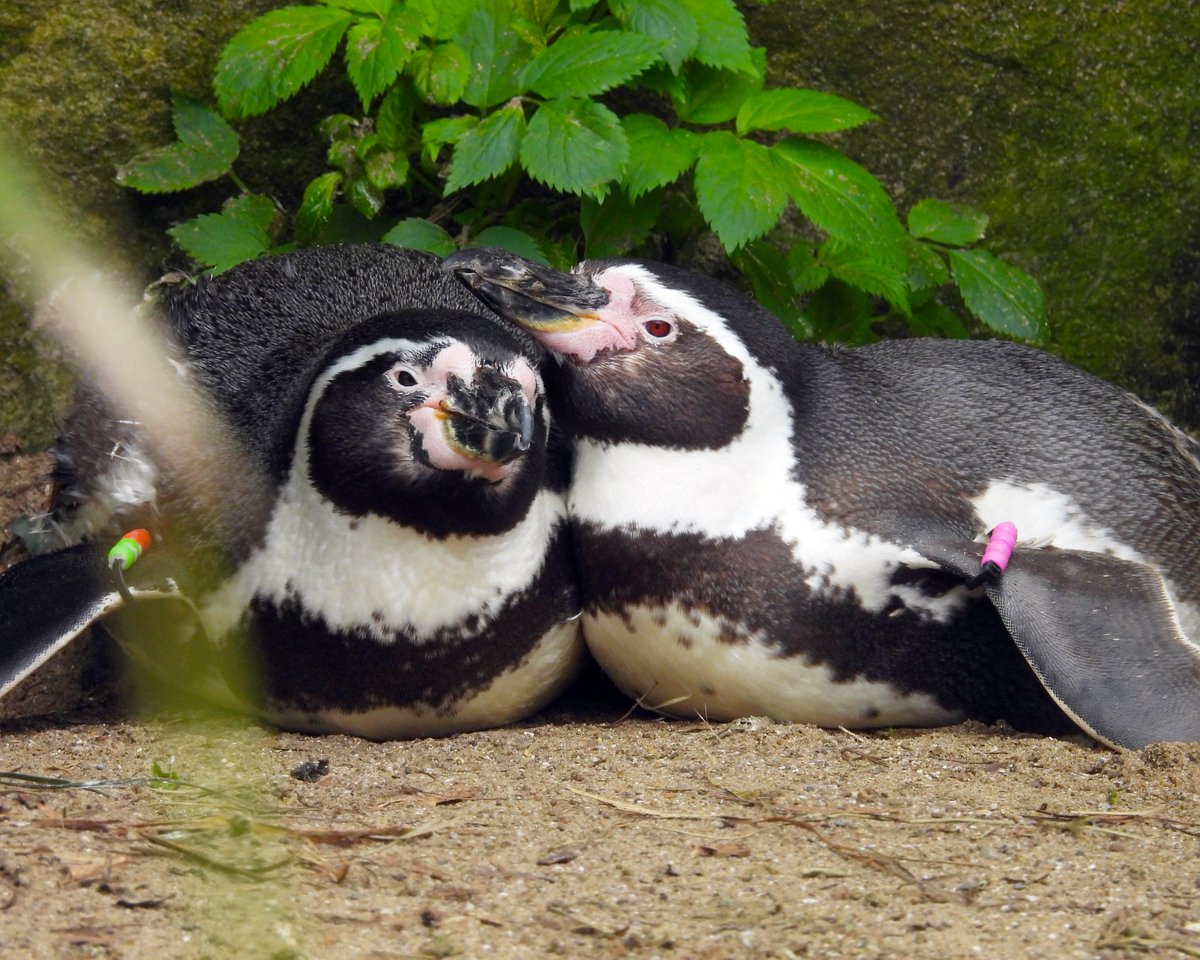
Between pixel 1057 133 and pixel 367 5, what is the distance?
1.68 m

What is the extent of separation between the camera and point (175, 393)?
119 inches

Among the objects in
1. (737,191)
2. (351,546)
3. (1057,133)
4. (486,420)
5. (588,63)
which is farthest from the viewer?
(1057,133)

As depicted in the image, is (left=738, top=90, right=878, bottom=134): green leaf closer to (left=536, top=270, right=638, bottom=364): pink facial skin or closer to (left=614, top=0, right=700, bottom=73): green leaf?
(left=614, top=0, right=700, bottom=73): green leaf

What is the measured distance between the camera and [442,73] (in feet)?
11.1

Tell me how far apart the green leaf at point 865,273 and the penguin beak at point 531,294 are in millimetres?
880

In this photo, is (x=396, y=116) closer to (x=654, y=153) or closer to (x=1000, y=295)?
(x=654, y=153)

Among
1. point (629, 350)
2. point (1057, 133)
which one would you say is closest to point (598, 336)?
point (629, 350)

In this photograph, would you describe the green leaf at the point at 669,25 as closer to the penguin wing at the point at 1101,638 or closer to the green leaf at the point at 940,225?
the green leaf at the point at 940,225

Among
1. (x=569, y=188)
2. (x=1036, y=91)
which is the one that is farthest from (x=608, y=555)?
(x=1036, y=91)

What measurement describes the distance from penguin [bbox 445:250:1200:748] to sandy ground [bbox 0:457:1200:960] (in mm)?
109

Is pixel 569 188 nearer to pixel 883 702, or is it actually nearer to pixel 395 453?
pixel 395 453

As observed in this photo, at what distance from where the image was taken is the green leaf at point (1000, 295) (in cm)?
363

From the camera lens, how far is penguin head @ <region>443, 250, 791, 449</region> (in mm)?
2869

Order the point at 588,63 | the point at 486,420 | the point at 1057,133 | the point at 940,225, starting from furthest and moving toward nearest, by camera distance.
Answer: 1. the point at 1057,133
2. the point at 940,225
3. the point at 588,63
4. the point at 486,420
